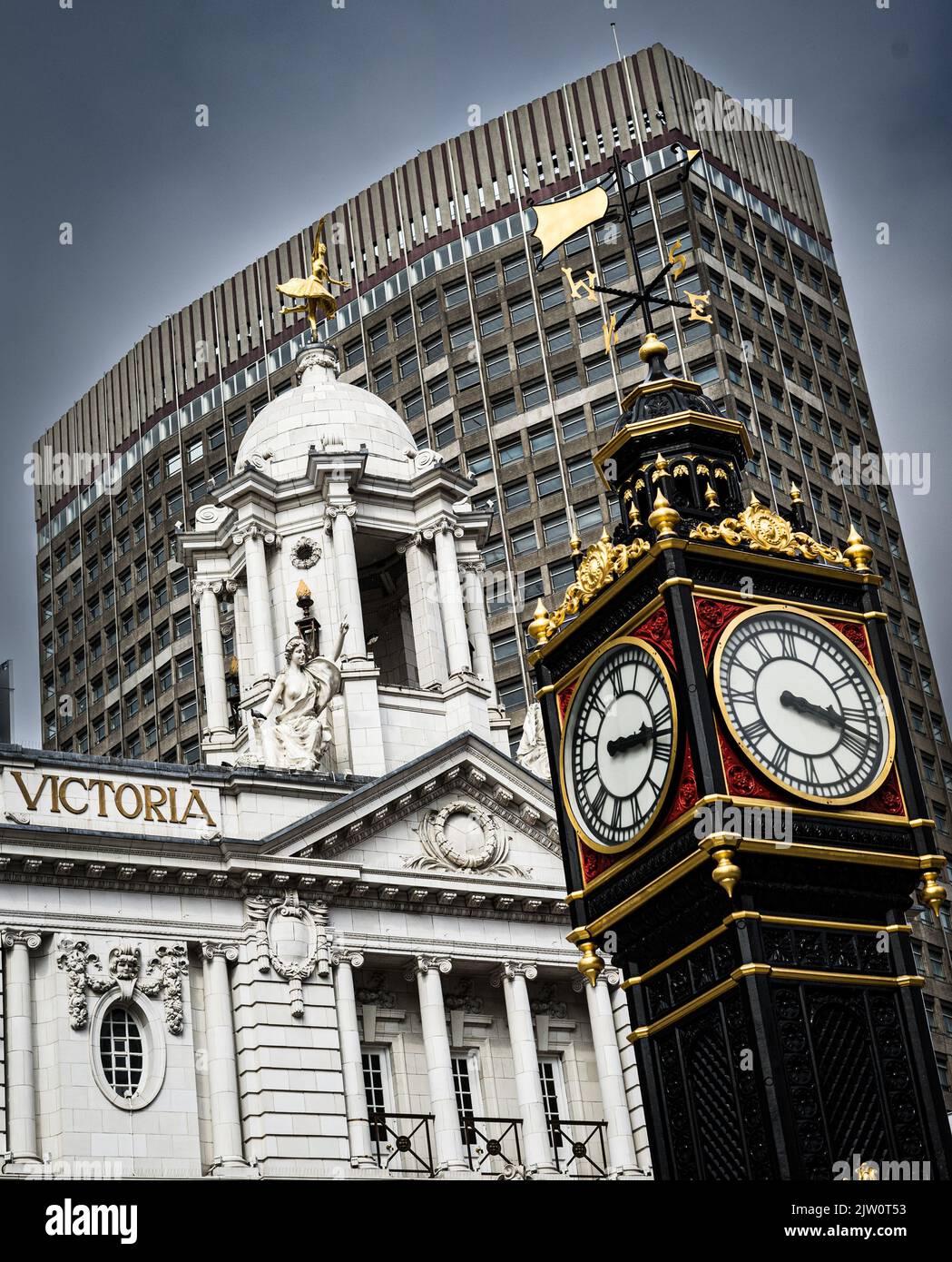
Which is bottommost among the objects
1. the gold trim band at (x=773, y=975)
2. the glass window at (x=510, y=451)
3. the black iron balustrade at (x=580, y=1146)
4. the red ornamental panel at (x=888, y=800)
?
the gold trim band at (x=773, y=975)

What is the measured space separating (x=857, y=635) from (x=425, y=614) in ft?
126

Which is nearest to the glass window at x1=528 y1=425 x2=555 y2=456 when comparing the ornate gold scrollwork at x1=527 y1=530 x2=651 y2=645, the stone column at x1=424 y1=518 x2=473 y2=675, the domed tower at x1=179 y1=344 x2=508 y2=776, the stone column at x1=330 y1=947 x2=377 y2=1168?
the domed tower at x1=179 y1=344 x2=508 y2=776

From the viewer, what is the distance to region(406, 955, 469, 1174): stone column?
138 feet

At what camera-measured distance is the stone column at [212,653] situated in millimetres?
53459

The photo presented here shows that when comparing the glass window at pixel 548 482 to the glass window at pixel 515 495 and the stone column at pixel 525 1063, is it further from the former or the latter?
the stone column at pixel 525 1063

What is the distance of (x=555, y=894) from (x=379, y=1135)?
7160 mm

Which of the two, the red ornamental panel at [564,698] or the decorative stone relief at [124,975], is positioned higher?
the decorative stone relief at [124,975]

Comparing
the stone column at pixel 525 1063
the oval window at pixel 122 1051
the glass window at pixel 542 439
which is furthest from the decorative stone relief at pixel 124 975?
the glass window at pixel 542 439

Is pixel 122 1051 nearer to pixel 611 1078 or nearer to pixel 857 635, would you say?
pixel 611 1078

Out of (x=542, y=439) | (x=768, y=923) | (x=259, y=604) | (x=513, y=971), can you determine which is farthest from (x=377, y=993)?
(x=542, y=439)

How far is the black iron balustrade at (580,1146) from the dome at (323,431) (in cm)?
1895

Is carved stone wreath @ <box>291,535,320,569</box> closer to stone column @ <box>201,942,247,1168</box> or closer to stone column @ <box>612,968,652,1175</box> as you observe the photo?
stone column @ <box>201,942,247,1168</box>

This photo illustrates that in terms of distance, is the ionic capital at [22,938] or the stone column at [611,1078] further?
the stone column at [611,1078]

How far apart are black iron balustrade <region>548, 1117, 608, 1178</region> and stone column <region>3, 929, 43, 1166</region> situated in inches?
492
